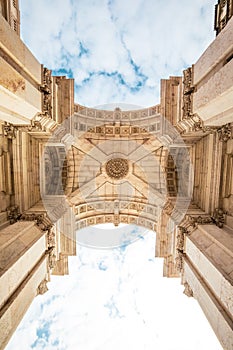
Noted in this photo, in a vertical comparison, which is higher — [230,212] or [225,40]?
[225,40]

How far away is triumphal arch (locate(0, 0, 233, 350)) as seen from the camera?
6902 mm

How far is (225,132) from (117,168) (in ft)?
37.2

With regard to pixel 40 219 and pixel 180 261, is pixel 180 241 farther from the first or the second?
pixel 40 219

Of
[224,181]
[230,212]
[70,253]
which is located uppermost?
[224,181]

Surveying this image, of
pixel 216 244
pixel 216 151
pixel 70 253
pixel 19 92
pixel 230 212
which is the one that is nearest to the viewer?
pixel 19 92

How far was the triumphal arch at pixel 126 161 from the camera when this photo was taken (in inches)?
272

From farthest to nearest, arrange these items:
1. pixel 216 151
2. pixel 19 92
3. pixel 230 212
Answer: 1. pixel 216 151
2. pixel 230 212
3. pixel 19 92

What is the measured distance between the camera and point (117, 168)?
780 inches

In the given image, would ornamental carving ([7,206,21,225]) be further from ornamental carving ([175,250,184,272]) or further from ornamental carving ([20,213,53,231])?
ornamental carving ([175,250,184,272])

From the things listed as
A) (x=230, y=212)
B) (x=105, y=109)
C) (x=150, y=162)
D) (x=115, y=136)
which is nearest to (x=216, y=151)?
(x=230, y=212)

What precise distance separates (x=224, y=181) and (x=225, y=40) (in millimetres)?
5688

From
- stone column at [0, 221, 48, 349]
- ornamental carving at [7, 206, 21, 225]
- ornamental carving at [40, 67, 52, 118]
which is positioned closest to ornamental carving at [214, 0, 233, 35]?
ornamental carving at [40, 67, 52, 118]

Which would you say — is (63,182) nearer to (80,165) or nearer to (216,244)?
(80,165)

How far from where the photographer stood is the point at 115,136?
18297 millimetres
